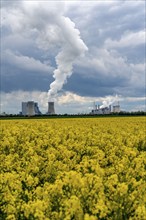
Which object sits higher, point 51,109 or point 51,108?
point 51,108

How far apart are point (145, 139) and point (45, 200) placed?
11.8m

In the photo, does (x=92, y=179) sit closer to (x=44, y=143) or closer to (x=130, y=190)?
(x=130, y=190)

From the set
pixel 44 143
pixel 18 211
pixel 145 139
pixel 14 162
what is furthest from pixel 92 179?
pixel 145 139

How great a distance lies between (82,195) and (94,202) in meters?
0.27

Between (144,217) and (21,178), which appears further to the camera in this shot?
(21,178)

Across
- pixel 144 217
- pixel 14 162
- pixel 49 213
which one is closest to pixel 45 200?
pixel 49 213

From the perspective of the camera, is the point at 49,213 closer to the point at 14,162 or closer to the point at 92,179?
the point at 92,179

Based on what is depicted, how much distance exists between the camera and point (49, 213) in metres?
7.01

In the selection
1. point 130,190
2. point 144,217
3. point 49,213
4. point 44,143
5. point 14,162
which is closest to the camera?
point 144,217

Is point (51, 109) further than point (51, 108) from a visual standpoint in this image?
No

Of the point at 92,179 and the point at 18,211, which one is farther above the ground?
the point at 92,179

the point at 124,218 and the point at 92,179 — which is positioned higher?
the point at 92,179

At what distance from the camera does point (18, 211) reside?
7.79 m

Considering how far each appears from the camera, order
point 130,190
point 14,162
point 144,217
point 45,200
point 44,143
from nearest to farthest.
Answer: 1. point 144,217
2. point 45,200
3. point 130,190
4. point 14,162
5. point 44,143
